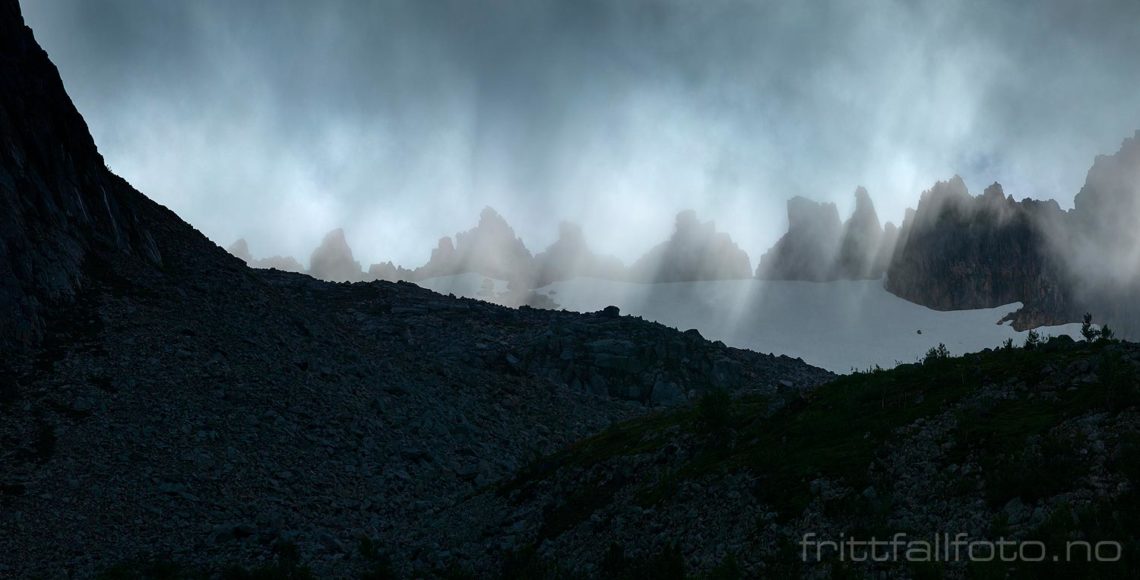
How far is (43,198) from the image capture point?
39.8 meters

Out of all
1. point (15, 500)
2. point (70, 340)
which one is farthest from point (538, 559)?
point (70, 340)

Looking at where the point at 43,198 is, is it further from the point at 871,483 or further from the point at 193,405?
the point at 871,483

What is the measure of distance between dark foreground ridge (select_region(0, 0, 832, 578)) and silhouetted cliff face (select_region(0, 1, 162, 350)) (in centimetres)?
14

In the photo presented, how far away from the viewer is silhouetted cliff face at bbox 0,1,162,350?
33375mm

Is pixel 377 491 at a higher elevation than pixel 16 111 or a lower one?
lower

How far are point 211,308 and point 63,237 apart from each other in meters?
8.93

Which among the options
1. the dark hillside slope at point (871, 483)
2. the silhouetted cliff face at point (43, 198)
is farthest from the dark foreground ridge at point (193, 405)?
the dark hillside slope at point (871, 483)

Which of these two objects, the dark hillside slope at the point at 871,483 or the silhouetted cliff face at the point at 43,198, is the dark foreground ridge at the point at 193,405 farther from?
the dark hillside slope at the point at 871,483

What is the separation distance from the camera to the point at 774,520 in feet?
53.6

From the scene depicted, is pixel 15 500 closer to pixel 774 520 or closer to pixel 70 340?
pixel 70 340

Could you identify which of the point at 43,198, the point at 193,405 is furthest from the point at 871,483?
the point at 43,198

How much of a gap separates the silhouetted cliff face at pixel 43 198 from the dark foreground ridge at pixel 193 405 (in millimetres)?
140

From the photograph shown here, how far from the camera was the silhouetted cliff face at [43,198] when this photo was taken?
33.4 meters

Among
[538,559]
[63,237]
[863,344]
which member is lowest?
[538,559]
